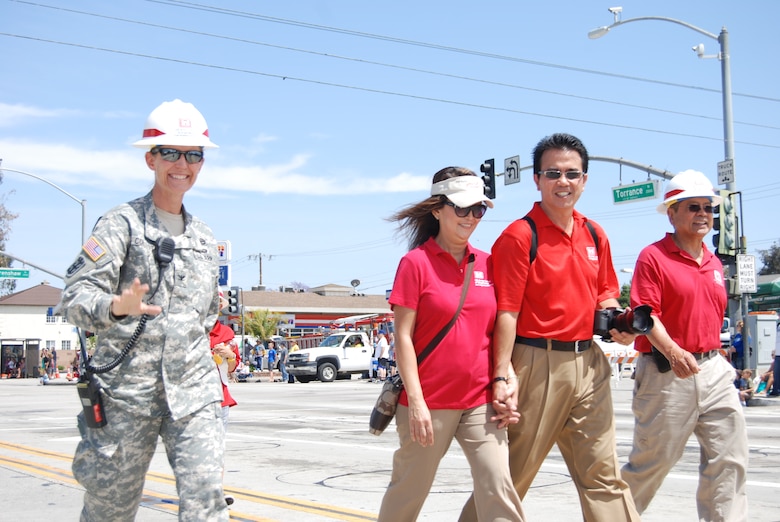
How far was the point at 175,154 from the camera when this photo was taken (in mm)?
3719

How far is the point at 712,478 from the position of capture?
4.88 m

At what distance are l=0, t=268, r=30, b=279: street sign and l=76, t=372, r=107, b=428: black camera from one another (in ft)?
127

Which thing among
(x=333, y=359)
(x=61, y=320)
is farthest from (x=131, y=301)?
(x=61, y=320)

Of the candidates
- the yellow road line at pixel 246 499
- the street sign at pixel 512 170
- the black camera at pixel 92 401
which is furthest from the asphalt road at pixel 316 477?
the street sign at pixel 512 170

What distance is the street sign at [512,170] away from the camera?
25.6 m

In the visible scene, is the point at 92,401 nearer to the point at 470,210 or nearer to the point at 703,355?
the point at 470,210

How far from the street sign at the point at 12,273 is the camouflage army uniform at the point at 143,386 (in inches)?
1521

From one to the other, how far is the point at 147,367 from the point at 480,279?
166 centimetres

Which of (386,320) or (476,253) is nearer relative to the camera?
(476,253)

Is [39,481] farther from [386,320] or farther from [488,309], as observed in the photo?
[386,320]

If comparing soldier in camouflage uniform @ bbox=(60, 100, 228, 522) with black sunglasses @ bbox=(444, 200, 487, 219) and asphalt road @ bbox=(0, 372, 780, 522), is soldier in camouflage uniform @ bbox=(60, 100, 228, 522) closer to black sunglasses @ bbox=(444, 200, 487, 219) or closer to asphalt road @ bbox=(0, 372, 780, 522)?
black sunglasses @ bbox=(444, 200, 487, 219)

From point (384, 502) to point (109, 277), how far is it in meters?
1.68

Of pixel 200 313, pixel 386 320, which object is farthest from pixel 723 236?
pixel 386 320

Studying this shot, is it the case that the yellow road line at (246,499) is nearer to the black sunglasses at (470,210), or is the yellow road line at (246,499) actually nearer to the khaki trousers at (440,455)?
the khaki trousers at (440,455)
